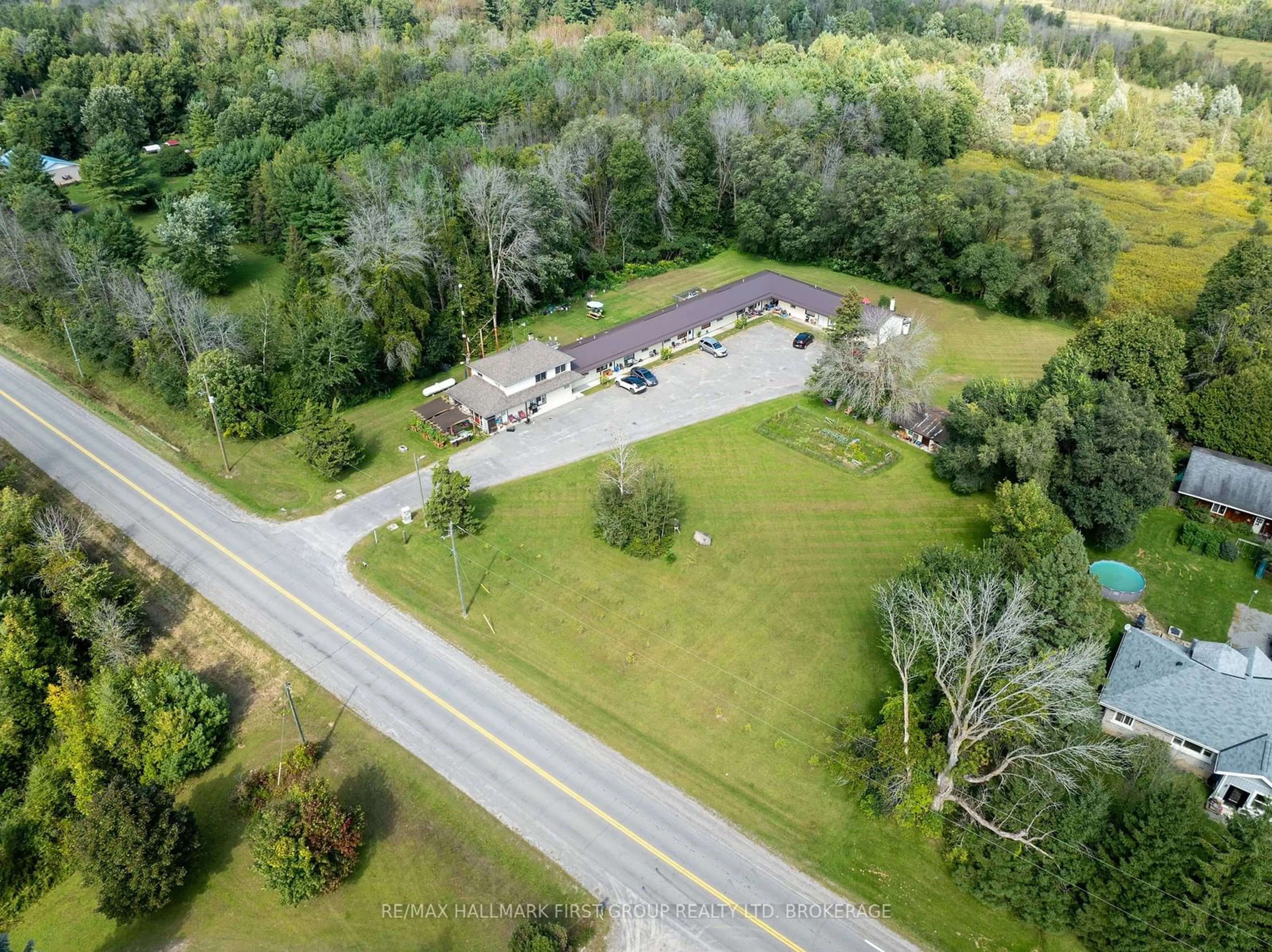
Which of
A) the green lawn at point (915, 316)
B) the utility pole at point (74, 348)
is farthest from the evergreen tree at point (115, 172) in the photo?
the green lawn at point (915, 316)

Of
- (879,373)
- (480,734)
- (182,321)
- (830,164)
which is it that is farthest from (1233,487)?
(182,321)

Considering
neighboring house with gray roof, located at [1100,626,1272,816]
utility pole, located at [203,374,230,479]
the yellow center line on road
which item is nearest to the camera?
the yellow center line on road

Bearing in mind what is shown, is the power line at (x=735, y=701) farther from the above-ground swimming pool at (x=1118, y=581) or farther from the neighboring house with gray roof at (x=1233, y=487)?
the neighboring house with gray roof at (x=1233, y=487)

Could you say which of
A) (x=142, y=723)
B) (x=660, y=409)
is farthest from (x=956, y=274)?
(x=142, y=723)

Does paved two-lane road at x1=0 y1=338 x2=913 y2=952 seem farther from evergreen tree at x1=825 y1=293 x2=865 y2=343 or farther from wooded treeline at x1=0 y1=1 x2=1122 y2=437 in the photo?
evergreen tree at x1=825 y1=293 x2=865 y2=343

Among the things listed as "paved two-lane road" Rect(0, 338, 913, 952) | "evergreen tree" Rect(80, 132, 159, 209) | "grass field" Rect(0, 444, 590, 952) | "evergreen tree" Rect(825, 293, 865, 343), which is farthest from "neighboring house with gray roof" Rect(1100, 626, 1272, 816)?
"evergreen tree" Rect(80, 132, 159, 209)

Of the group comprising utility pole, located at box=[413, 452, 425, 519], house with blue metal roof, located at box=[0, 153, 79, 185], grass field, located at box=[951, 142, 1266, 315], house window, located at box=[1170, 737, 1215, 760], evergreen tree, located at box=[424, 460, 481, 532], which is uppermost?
house with blue metal roof, located at box=[0, 153, 79, 185]
